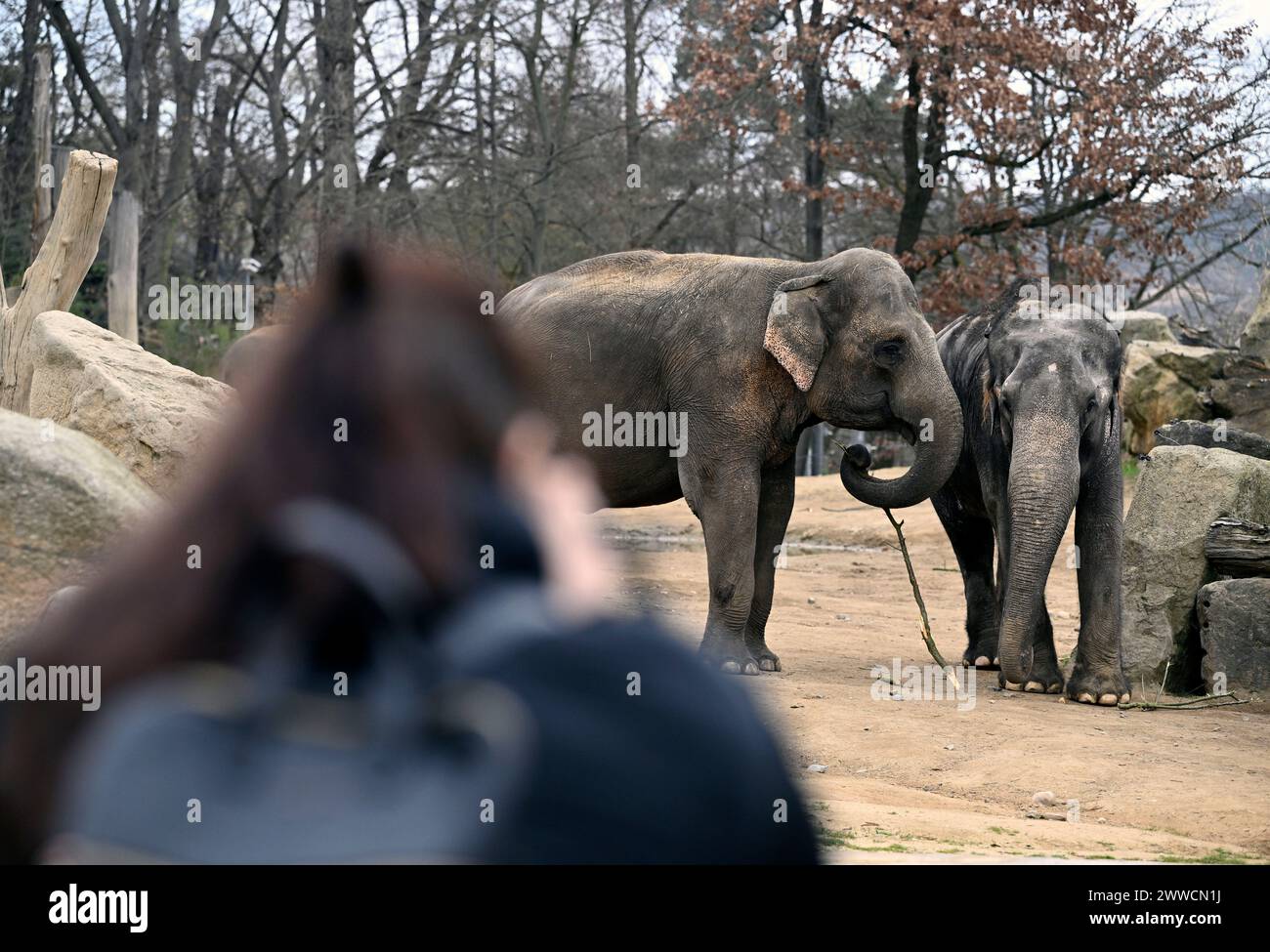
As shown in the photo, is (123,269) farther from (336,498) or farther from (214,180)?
(214,180)

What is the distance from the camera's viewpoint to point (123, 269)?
1283 centimetres

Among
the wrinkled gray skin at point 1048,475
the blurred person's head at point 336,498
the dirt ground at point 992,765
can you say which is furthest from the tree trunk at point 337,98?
the blurred person's head at point 336,498

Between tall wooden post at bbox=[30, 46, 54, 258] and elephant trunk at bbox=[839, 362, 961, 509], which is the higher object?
→ tall wooden post at bbox=[30, 46, 54, 258]

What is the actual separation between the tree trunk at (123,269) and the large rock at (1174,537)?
25.8 ft

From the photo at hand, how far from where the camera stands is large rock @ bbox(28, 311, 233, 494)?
693 cm

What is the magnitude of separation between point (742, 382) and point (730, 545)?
982 mm

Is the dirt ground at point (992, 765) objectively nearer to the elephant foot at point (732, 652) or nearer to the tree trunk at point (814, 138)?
the elephant foot at point (732, 652)

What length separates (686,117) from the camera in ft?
71.9

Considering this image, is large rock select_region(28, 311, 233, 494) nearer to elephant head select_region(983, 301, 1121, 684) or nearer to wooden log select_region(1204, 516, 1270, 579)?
elephant head select_region(983, 301, 1121, 684)

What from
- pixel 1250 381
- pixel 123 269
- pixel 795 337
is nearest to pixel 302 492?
pixel 795 337

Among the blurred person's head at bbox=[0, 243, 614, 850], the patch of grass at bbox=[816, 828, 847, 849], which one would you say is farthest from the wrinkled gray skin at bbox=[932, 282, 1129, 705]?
the blurred person's head at bbox=[0, 243, 614, 850]

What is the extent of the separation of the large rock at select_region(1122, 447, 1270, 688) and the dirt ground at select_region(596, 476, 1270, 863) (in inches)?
16.0

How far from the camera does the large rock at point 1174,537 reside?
30.9 ft
